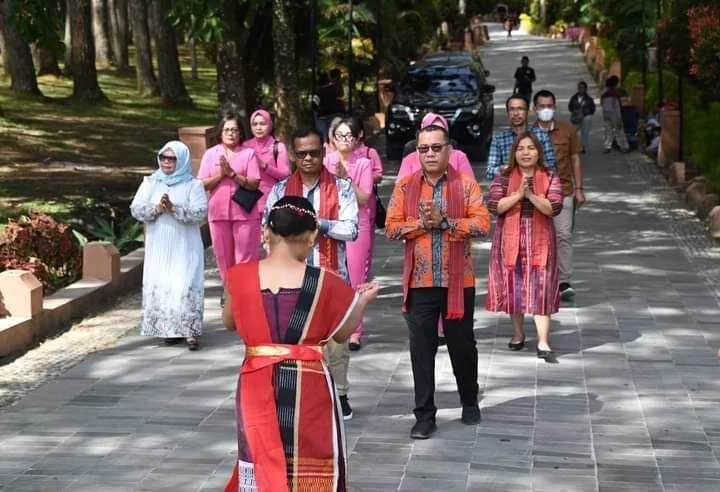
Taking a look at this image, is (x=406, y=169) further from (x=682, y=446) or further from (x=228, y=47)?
(x=228, y=47)

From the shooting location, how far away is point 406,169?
10703mm

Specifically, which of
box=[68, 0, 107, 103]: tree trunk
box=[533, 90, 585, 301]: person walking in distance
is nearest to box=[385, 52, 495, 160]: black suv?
box=[68, 0, 107, 103]: tree trunk

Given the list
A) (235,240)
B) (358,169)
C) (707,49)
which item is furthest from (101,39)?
(358,169)

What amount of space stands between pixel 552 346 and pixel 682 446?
2919mm

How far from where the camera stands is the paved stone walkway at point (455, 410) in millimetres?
8039

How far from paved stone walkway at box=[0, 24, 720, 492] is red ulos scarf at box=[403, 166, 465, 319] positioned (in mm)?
810

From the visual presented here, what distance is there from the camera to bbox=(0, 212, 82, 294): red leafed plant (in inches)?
525

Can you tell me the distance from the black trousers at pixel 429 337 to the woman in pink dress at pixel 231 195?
371 centimetres

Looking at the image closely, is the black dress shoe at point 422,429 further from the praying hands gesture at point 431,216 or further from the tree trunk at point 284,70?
the tree trunk at point 284,70

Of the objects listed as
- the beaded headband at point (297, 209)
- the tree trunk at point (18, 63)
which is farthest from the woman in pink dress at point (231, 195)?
the tree trunk at point (18, 63)

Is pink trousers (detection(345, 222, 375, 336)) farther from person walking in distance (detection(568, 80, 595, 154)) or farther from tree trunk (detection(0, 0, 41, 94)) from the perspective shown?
tree trunk (detection(0, 0, 41, 94))

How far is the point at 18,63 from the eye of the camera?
101 ft

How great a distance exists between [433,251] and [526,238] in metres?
2.05

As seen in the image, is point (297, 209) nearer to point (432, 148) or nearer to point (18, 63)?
point (432, 148)
